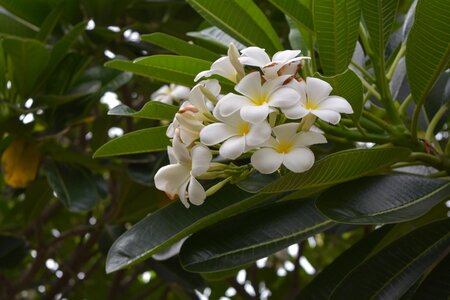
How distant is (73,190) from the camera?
1540mm

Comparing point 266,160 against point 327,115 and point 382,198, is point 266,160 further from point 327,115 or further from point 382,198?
point 382,198

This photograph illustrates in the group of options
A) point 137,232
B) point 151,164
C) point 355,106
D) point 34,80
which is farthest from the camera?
point 151,164

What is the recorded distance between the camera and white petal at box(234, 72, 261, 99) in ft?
2.76

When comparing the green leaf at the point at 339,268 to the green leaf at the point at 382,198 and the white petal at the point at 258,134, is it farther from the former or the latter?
the white petal at the point at 258,134

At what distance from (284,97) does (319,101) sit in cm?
4

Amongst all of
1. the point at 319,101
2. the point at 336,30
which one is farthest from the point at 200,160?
the point at 336,30

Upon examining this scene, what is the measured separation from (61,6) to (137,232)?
0.65 meters

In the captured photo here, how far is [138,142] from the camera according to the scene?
3.29ft

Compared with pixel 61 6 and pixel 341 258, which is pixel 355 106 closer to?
pixel 341 258

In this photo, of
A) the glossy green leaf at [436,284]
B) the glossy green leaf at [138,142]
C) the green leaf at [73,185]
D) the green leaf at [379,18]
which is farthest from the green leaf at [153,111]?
the green leaf at [73,185]

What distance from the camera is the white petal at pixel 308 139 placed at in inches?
33.0

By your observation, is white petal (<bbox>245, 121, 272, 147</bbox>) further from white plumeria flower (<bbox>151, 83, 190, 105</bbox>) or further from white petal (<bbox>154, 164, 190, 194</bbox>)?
white plumeria flower (<bbox>151, 83, 190, 105</bbox>)

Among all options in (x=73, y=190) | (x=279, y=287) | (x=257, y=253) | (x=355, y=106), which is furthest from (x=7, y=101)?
(x=279, y=287)

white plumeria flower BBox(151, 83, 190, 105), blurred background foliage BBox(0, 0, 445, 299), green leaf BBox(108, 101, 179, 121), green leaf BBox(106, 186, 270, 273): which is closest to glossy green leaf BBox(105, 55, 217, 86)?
green leaf BBox(108, 101, 179, 121)
